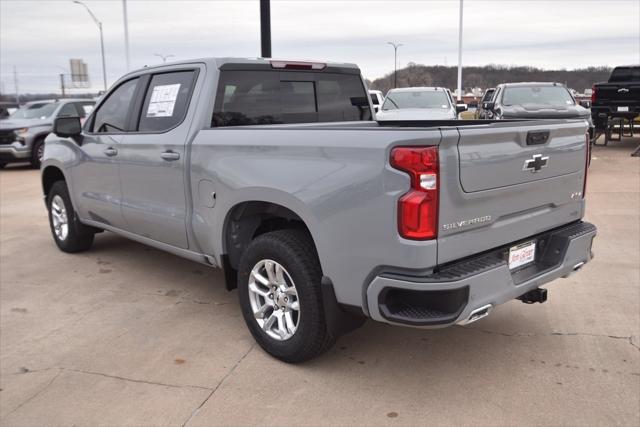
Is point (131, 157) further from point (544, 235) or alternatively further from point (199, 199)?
point (544, 235)

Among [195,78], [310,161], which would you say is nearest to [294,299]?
[310,161]

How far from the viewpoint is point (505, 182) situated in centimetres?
312

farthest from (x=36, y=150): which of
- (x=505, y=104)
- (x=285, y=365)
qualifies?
(x=285, y=365)

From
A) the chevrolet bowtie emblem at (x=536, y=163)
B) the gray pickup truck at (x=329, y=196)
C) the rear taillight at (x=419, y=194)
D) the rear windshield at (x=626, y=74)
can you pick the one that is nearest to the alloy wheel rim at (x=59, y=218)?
the gray pickup truck at (x=329, y=196)

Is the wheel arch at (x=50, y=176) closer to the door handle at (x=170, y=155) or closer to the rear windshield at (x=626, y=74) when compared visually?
the door handle at (x=170, y=155)

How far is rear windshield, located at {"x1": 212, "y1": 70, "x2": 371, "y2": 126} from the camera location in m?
4.34

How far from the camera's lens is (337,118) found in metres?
5.02

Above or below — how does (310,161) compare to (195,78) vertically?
below

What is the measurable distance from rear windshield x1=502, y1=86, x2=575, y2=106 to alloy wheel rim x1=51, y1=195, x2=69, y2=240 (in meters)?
10.2

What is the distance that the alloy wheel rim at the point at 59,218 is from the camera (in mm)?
6359

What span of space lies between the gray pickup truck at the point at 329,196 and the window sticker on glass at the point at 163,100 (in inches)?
0.6

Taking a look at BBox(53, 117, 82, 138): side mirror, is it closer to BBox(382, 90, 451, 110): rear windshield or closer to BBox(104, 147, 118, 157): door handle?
BBox(104, 147, 118, 157): door handle

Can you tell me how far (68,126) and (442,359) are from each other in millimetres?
3894

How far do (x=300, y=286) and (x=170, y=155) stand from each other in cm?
159
